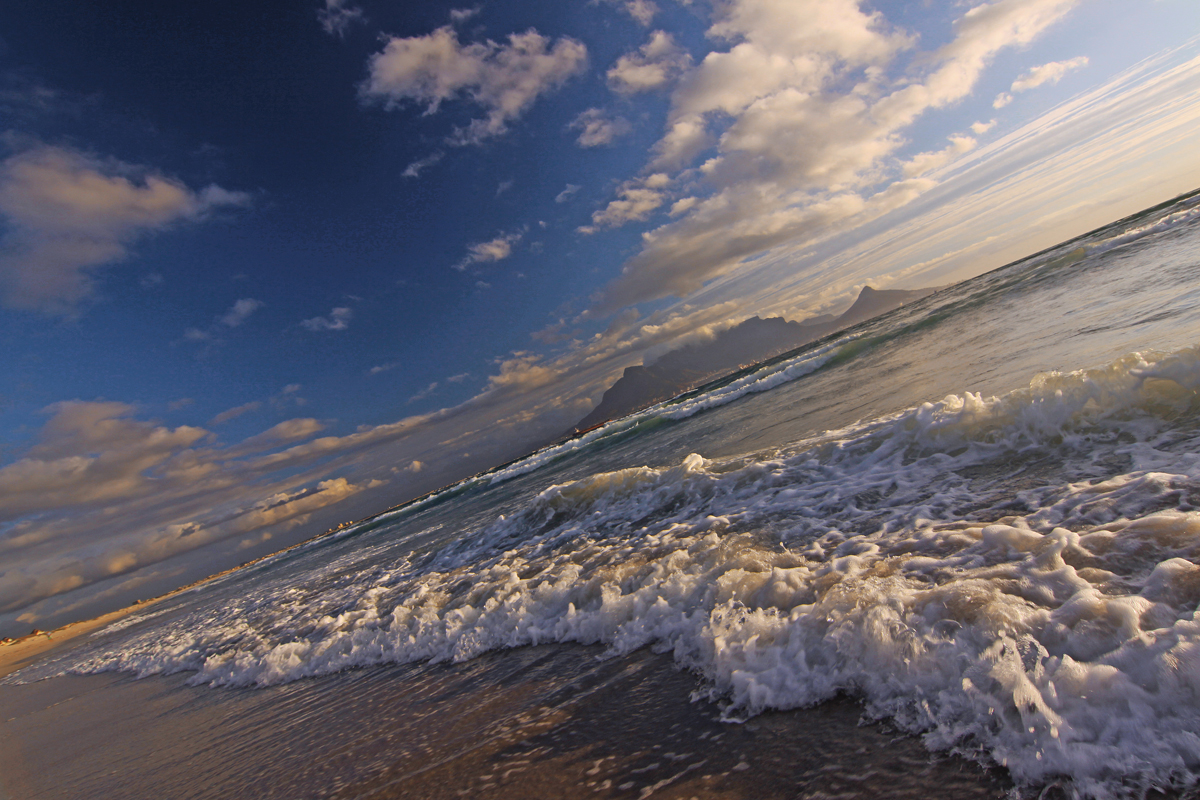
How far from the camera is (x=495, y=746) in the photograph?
4.10 metres

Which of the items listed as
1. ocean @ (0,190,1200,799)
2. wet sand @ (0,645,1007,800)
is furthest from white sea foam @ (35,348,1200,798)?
wet sand @ (0,645,1007,800)

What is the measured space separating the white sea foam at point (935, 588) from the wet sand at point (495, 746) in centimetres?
27

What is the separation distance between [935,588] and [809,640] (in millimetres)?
1010

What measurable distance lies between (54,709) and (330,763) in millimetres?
13725

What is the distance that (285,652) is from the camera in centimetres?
910

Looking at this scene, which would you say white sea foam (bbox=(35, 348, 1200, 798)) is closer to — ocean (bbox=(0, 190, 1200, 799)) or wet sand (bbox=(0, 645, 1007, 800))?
ocean (bbox=(0, 190, 1200, 799))

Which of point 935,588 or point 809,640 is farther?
point 809,640

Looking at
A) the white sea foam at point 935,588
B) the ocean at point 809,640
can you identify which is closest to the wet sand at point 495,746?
the ocean at point 809,640

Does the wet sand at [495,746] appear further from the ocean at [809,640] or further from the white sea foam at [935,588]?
the white sea foam at [935,588]

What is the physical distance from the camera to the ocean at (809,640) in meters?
2.65

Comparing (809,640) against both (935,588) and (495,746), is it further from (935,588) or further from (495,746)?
(495,746)

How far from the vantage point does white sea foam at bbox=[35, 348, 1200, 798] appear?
2516mm

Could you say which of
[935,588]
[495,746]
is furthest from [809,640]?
[495,746]

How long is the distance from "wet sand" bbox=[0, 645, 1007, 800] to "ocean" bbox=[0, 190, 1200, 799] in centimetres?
2
